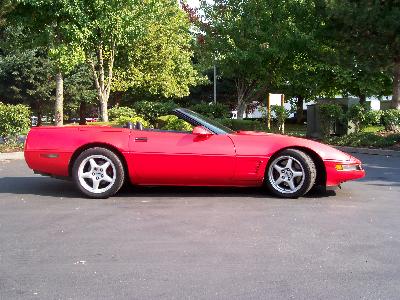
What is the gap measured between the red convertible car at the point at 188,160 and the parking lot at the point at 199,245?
0.80 feet

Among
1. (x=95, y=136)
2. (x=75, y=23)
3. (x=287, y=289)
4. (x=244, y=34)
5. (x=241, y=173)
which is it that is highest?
(x=244, y=34)

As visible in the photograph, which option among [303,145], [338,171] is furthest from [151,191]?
[338,171]

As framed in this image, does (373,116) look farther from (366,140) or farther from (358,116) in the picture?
(366,140)

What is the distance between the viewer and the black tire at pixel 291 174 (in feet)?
20.3

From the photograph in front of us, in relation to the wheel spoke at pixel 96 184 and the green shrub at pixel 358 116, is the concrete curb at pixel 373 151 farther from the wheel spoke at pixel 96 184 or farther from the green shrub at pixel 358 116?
the wheel spoke at pixel 96 184

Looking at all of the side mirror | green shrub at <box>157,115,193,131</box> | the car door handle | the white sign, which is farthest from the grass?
the white sign

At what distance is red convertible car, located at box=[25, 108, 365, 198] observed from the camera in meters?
6.17

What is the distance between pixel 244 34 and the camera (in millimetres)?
25156

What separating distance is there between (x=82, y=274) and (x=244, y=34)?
75.0 ft

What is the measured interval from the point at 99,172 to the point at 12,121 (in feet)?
25.0

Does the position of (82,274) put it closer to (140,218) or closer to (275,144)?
(140,218)

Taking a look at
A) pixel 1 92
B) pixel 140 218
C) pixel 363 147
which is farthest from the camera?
pixel 1 92

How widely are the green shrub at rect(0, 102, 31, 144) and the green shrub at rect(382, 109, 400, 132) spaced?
35.3 feet

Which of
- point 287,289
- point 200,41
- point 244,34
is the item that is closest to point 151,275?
point 287,289
